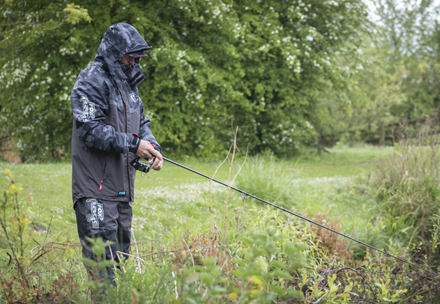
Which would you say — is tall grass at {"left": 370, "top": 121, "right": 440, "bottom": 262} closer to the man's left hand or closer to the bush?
the bush

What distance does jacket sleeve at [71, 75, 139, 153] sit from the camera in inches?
92.2

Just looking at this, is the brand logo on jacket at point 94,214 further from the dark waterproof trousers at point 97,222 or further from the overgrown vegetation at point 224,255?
the overgrown vegetation at point 224,255

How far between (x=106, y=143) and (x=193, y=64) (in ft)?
35.2

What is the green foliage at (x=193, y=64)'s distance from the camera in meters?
11.3

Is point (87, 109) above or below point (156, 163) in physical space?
above

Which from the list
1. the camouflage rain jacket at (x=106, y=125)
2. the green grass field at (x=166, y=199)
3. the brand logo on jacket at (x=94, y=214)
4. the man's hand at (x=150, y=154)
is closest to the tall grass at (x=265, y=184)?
the green grass field at (x=166, y=199)

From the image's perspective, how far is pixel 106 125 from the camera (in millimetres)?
2402

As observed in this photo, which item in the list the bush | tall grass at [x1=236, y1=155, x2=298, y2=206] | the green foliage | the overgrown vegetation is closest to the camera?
the overgrown vegetation

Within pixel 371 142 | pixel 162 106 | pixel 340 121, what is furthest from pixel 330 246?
pixel 371 142

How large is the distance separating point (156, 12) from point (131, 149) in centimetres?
1060

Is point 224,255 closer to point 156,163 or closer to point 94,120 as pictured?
point 156,163

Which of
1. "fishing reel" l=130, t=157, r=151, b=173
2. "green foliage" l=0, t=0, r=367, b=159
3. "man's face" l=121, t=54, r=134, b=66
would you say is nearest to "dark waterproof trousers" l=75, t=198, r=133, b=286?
"fishing reel" l=130, t=157, r=151, b=173

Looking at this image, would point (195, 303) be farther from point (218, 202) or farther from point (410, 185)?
point (410, 185)

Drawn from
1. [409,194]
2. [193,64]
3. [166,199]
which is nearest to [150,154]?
[166,199]
